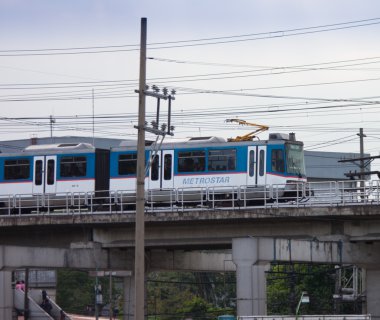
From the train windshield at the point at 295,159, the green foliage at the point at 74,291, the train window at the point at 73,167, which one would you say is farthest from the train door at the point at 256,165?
the green foliage at the point at 74,291

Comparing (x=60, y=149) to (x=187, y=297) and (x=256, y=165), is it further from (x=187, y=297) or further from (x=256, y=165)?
(x=187, y=297)

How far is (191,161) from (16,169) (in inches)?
372

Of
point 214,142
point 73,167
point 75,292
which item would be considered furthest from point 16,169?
point 75,292

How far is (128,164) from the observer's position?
53.1m

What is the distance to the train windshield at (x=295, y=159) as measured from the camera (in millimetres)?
51125

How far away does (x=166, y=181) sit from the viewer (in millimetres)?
51812

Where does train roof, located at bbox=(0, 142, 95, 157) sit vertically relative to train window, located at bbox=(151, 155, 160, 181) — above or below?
above

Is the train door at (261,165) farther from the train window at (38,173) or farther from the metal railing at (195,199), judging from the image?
the train window at (38,173)

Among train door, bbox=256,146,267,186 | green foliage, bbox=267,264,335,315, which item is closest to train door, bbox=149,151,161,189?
train door, bbox=256,146,267,186

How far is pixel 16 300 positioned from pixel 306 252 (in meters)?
26.4

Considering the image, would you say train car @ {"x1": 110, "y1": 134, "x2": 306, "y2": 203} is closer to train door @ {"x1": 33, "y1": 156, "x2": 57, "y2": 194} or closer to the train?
the train

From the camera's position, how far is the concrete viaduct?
1644 inches

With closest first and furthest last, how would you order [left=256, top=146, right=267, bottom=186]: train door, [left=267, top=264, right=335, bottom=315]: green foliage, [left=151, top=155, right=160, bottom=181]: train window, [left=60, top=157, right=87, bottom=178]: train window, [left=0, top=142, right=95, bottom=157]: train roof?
[left=256, top=146, right=267, bottom=186]: train door → [left=151, top=155, right=160, bottom=181]: train window → [left=60, top=157, right=87, bottom=178]: train window → [left=0, top=142, right=95, bottom=157]: train roof → [left=267, top=264, right=335, bottom=315]: green foliage

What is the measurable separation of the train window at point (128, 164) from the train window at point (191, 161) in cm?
240
